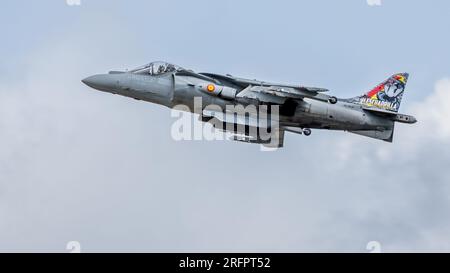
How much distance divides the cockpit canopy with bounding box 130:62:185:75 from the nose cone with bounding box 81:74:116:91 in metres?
0.98

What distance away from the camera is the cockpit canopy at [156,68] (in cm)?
4476

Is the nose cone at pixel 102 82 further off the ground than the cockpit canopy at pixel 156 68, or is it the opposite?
the cockpit canopy at pixel 156 68

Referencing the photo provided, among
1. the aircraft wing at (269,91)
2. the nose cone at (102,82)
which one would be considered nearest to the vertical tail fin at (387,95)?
the aircraft wing at (269,91)

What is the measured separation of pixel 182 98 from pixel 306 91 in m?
4.87

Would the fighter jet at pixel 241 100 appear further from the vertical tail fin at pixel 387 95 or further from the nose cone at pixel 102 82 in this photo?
the vertical tail fin at pixel 387 95

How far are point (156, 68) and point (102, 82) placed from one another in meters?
2.22

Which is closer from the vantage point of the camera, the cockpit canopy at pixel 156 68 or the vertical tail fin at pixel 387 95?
the cockpit canopy at pixel 156 68

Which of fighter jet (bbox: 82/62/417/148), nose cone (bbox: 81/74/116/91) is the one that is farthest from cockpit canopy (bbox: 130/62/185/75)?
nose cone (bbox: 81/74/116/91)

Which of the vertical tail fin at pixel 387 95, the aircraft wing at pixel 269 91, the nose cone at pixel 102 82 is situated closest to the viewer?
the nose cone at pixel 102 82

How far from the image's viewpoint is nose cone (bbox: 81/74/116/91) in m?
44.3
